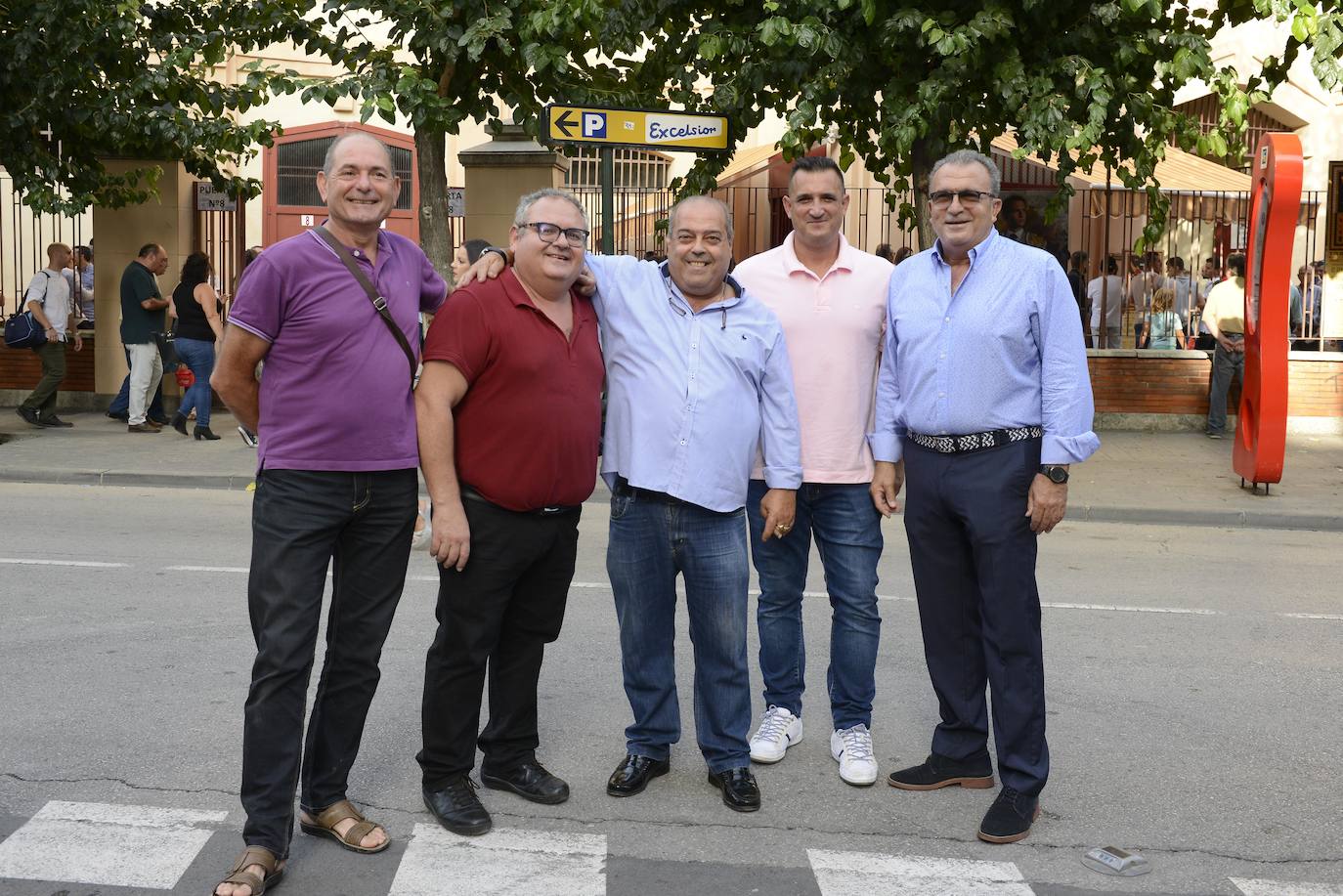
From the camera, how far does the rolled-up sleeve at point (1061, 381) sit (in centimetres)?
428

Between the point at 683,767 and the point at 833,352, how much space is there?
1.41 m

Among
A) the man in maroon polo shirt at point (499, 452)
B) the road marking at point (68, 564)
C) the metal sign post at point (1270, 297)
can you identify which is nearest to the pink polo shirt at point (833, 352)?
the man in maroon polo shirt at point (499, 452)

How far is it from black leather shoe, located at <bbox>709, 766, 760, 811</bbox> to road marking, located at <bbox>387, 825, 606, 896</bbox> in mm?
455

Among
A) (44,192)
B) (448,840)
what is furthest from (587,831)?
(44,192)

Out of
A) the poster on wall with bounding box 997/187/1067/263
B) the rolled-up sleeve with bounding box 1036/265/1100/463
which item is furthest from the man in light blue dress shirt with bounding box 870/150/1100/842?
the poster on wall with bounding box 997/187/1067/263

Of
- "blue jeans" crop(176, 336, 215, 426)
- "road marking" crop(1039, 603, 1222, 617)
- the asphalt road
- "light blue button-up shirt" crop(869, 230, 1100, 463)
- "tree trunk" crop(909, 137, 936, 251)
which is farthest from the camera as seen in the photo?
"blue jeans" crop(176, 336, 215, 426)

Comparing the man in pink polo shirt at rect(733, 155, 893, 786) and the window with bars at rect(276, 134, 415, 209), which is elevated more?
the window with bars at rect(276, 134, 415, 209)

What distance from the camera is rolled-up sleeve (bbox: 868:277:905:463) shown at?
4.63m

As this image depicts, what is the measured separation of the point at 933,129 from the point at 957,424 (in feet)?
27.2

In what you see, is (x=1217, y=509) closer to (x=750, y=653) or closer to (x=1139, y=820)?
(x=750, y=653)

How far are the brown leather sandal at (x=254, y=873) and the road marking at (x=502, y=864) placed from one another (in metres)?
0.30

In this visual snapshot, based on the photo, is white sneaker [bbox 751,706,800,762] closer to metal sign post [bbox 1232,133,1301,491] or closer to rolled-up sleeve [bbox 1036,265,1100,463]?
rolled-up sleeve [bbox 1036,265,1100,463]

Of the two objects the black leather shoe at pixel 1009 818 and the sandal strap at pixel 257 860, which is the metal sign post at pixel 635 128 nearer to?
the black leather shoe at pixel 1009 818

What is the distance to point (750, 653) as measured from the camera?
6.41 meters
